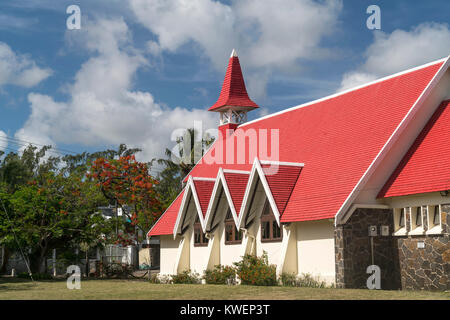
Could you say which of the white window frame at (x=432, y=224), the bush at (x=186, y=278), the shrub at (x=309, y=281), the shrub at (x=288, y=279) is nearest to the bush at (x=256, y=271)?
the shrub at (x=288, y=279)

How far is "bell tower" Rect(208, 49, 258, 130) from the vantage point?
3631cm

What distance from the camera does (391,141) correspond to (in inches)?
833

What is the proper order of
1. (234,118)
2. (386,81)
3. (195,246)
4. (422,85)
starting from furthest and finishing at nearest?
(234,118) < (195,246) < (386,81) < (422,85)

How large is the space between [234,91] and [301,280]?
17.9 metres

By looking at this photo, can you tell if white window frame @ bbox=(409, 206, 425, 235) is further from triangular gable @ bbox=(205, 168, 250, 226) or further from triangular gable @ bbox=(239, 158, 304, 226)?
triangular gable @ bbox=(205, 168, 250, 226)

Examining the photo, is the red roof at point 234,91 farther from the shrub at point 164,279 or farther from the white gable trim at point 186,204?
the shrub at point 164,279

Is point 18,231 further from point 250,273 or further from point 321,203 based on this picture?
point 321,203

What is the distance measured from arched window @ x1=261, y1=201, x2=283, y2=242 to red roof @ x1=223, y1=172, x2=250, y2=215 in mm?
1331

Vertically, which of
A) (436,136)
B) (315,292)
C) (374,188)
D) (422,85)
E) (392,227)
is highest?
(422,85)

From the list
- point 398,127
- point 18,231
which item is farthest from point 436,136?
point 18,231

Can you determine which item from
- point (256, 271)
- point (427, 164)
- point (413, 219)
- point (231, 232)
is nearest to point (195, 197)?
point (231, 232)

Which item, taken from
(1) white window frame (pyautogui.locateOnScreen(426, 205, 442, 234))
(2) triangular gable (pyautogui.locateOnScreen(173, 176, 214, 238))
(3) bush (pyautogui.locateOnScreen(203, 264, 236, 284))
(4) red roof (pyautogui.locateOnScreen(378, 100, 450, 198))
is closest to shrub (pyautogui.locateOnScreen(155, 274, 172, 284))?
(2) triangular gable (pyautogui.locateOnScreen(173, 176, 214, 238))

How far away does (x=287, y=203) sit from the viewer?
77.7 feet

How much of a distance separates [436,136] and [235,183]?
367 inches
